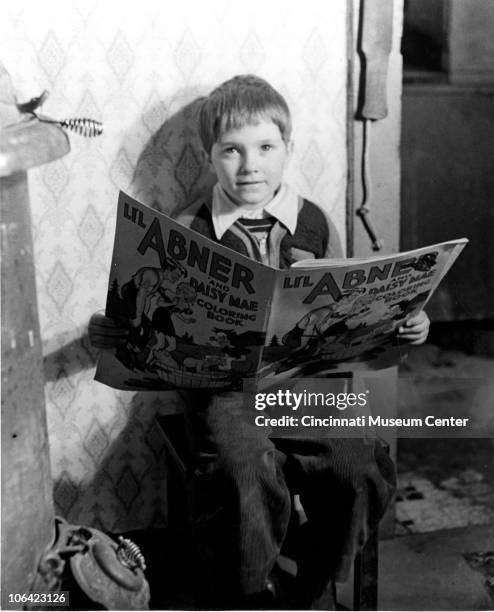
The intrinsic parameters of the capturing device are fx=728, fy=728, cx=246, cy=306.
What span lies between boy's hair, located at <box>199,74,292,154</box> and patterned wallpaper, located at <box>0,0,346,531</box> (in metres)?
0.10

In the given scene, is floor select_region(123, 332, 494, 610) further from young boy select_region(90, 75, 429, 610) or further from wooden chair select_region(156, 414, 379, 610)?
young boy select_region(90, 75, 429, 610)

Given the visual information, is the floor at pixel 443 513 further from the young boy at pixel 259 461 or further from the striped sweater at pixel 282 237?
the striped sweater at pixel 282 237

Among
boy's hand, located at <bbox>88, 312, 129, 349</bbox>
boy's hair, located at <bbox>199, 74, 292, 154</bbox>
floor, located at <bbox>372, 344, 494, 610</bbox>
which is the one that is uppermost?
boy's hair, located at <bbox>199, 74, 292, 154</bbox>

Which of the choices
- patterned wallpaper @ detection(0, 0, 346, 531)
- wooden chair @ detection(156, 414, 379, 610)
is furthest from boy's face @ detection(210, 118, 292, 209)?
wooden chair @ detection(156, 414, 379, 610)

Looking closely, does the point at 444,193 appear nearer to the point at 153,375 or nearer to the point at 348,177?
the point at 348,177

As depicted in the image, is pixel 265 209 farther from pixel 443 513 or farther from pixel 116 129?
pixel 443 513

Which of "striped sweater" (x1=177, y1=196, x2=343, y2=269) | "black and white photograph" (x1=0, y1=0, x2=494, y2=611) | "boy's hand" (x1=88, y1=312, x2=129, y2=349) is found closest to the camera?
"black and white photograph" (x1=0, y1=0, x2=494, y2=611)

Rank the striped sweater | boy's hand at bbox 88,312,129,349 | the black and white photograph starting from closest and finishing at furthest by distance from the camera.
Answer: the black and white photograph, boy's hand at bbox 88,312,129,349, the striped sweater

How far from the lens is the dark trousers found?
3.36 feet

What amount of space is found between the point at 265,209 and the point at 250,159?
4.3 inches

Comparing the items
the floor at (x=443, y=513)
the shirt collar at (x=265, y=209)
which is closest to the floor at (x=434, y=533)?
the floor at (x=443, y=513)

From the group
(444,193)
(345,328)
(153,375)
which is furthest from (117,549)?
(444,193)

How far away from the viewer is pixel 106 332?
3.51ft

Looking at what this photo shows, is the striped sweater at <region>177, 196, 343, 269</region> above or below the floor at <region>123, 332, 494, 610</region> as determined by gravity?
above
